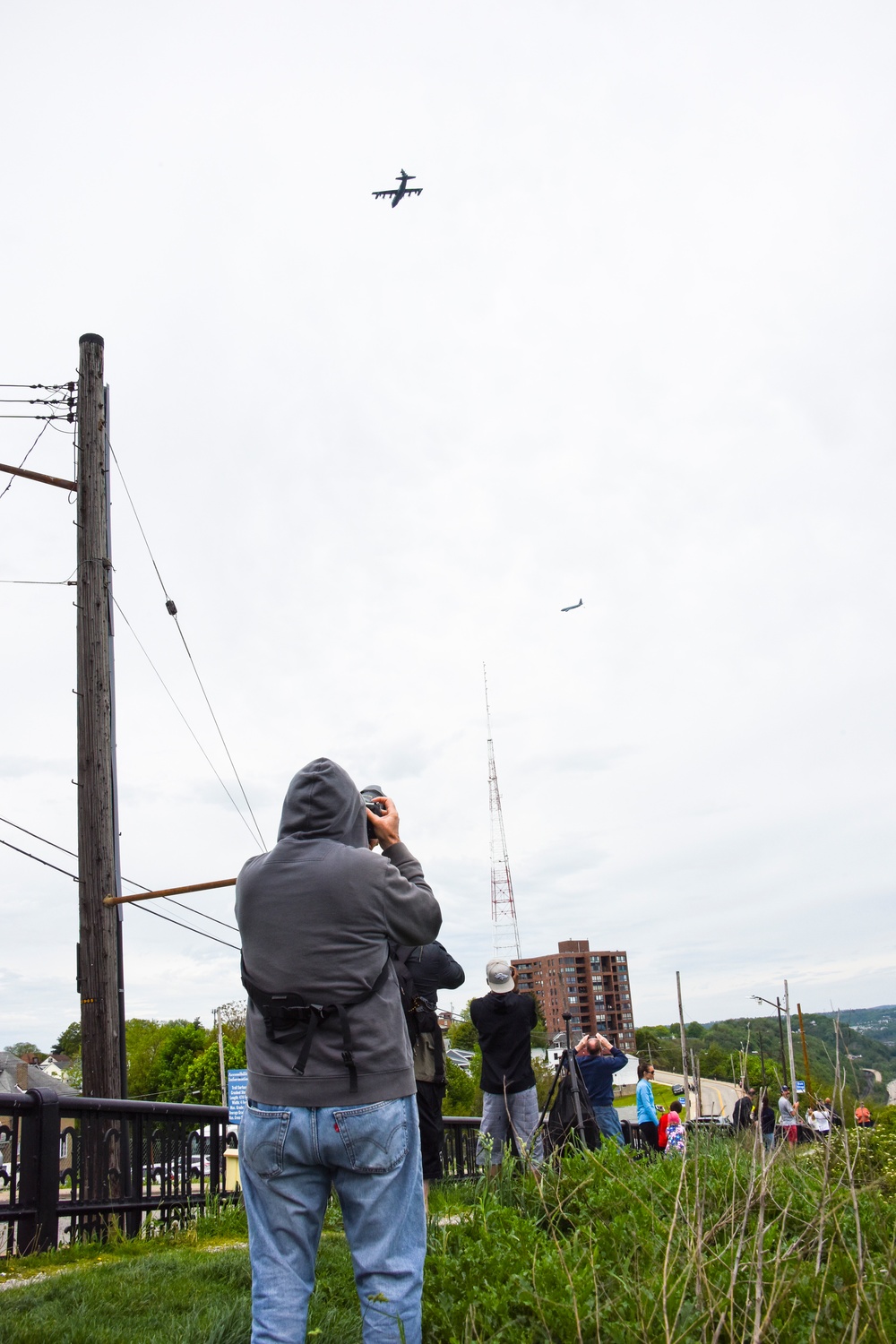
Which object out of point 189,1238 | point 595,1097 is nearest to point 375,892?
point 189,1238

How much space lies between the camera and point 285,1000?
276cm

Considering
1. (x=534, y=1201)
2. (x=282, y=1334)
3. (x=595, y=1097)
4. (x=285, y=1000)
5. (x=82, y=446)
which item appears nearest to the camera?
(x=282, y=1334)

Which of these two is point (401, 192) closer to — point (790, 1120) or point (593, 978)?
point (790, 1120)

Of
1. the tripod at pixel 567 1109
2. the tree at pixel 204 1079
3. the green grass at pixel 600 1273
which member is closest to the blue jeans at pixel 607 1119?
the tripod at pixel 567 1109

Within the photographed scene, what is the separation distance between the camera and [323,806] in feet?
10.00

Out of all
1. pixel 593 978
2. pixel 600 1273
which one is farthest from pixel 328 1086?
pixel 593 978

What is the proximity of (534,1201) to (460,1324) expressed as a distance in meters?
1.64

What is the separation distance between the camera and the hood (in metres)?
3.04

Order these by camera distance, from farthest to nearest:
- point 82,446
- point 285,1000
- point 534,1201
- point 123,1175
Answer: point 82,446, point 123,1175, point 534,1201, point 285,1000

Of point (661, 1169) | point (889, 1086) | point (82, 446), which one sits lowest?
point (661, 1169)

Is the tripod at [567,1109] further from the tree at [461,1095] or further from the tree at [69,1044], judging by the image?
the tree at [69,1044]

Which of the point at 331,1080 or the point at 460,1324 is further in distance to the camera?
the point at 460,1324

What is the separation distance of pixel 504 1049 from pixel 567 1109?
0.62 metres

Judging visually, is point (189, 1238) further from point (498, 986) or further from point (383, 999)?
point (383, 999)
